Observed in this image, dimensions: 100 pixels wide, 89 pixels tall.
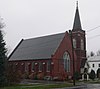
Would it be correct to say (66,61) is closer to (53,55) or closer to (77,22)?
(53,55)

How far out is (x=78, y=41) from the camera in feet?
227

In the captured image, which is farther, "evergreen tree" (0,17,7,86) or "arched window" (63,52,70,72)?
"arched window" (63,52,70,72)

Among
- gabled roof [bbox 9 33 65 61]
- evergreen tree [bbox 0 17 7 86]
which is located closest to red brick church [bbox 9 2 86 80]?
gabled roof [bbox 9 33 65 61]

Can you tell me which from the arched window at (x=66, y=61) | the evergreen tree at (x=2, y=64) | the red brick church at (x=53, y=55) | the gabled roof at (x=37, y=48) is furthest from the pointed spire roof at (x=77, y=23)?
the evergreen tree at (x=2, y=64)

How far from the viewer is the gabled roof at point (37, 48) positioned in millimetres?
59881

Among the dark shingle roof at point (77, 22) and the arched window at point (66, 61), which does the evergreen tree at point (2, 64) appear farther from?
the dark shingle roof at point (77, 22)

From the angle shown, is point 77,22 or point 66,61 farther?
point 77,22

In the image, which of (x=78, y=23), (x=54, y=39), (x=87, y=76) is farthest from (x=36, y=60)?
(x=78, y=23)

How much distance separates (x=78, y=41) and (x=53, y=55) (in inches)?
596

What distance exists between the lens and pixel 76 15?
7162 cm

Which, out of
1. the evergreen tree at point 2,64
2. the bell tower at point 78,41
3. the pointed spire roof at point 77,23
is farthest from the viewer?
the pointed spire roof at point 77,23

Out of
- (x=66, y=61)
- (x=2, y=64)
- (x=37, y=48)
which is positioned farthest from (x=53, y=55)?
(x=2, y=64)

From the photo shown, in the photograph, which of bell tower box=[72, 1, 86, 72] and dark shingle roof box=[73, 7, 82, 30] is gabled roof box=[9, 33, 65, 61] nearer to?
bell tower box=[72, 1, 86, 72]

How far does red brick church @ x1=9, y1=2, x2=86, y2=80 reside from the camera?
57534 millimetres
